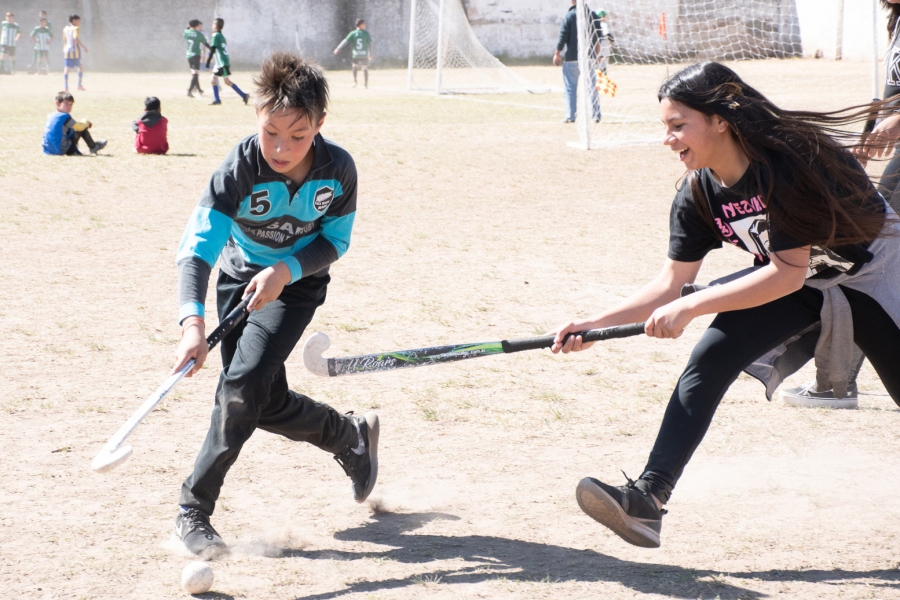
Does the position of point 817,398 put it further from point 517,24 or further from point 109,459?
point 517,24

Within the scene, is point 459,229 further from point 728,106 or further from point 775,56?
point 775,56

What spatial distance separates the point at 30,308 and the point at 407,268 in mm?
2489

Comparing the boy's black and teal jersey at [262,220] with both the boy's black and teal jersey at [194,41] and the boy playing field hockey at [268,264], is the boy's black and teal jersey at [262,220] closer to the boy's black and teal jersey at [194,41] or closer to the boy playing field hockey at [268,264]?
the boy playing field hockey at [268,264]

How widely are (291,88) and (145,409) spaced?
1.07 m

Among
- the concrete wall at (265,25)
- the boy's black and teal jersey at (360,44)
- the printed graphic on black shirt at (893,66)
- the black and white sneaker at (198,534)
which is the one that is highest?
the concrete wall at (265,25)

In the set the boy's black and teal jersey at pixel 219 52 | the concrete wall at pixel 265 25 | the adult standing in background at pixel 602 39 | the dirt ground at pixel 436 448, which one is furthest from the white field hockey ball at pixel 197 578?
the concrete wall at pixel 265 25

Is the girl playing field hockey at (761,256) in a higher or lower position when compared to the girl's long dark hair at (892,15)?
lower

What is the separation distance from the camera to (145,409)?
2625 millimetres

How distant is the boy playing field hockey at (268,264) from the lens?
Result: 2.92m

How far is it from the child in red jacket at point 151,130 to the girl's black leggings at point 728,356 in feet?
33.8

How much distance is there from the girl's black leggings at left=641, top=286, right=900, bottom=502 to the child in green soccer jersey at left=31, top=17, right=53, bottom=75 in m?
30.8

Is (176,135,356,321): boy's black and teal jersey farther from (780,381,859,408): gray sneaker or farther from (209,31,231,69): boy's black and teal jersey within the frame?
(209,31,231,69): boy's black and teal jersey

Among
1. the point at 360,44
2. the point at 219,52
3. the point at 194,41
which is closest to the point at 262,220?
the point at 219,52

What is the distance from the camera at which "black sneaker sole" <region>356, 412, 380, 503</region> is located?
336cm
